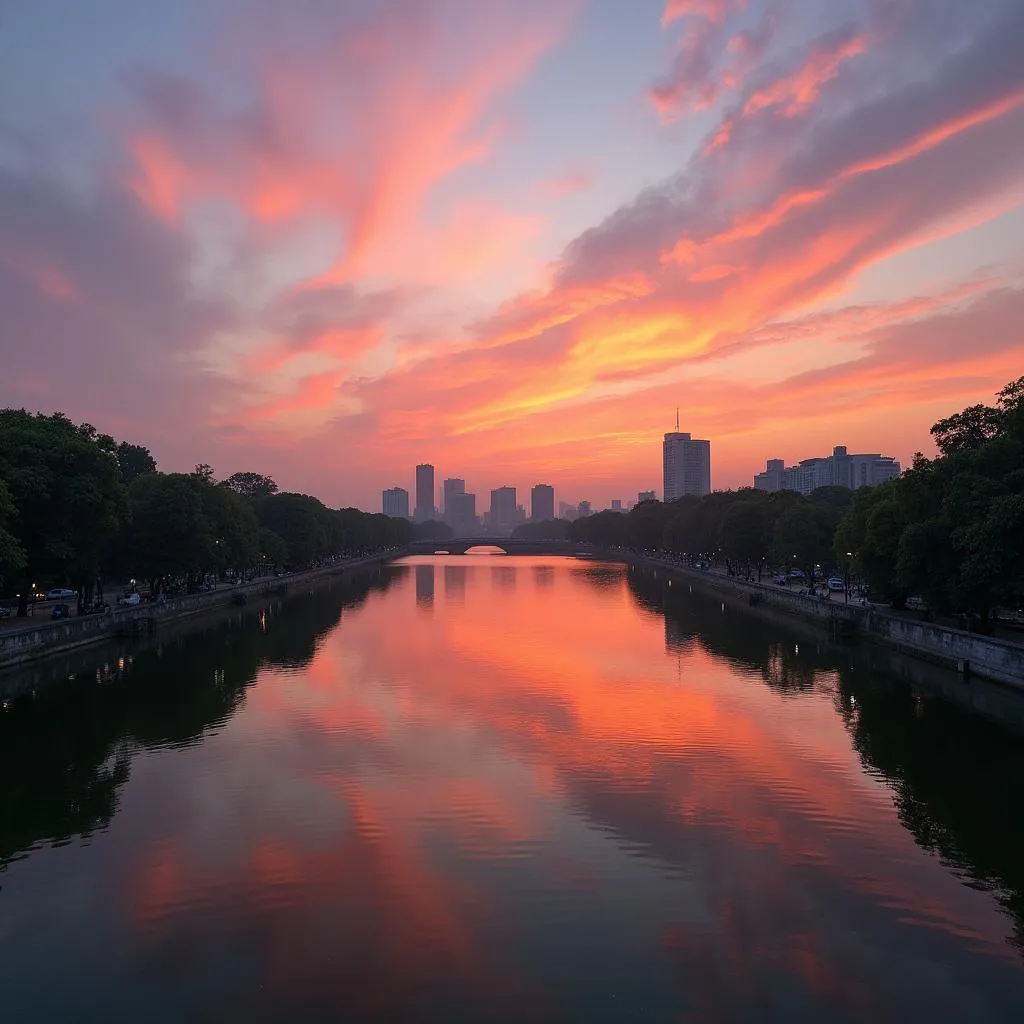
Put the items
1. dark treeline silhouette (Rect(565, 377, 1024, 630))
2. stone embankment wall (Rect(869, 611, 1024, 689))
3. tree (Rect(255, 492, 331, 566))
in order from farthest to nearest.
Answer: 1. tree (Rect(255, 492, 331, 566))
2. dark treeline silhouette (Rect(565, 377, 1024, 630))
3. stone embankment wall (Rect(869, 611, 1024, 689))

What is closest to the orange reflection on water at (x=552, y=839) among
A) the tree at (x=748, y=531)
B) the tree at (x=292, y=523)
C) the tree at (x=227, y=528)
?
the tree at (x=227, y=528)

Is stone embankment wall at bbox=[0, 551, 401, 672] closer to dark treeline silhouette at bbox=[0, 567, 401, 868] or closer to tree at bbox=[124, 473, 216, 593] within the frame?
dark treeline silhouette at bbox=[0, 567, 401, 868]

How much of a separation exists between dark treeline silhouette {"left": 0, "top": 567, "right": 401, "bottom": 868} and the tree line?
26.1 feet

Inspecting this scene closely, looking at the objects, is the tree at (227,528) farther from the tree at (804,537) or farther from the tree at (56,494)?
the tree at (804,537)

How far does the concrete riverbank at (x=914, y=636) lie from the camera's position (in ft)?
130

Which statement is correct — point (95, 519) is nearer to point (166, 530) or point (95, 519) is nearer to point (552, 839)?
point (166, 530)

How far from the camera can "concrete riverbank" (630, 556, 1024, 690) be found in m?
39.6

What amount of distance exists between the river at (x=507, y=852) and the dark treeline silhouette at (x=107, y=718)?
182 millimetres

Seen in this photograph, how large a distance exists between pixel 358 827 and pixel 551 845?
17.4 feet

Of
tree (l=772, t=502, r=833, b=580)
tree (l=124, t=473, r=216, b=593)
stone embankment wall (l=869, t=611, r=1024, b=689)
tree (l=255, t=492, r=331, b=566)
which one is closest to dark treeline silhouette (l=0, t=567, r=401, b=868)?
tree (l=124, t=473, r=216, b=593)

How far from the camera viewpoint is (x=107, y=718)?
36.2m

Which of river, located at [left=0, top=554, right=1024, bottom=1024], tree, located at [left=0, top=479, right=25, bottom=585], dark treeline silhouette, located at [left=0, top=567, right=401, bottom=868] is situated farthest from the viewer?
tree, located at [left=0, top=479, right=25, bottom=585]

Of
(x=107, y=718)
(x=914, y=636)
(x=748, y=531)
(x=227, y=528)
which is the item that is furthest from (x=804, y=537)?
(x=107, y=718)

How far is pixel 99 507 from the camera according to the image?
55.4 meters
